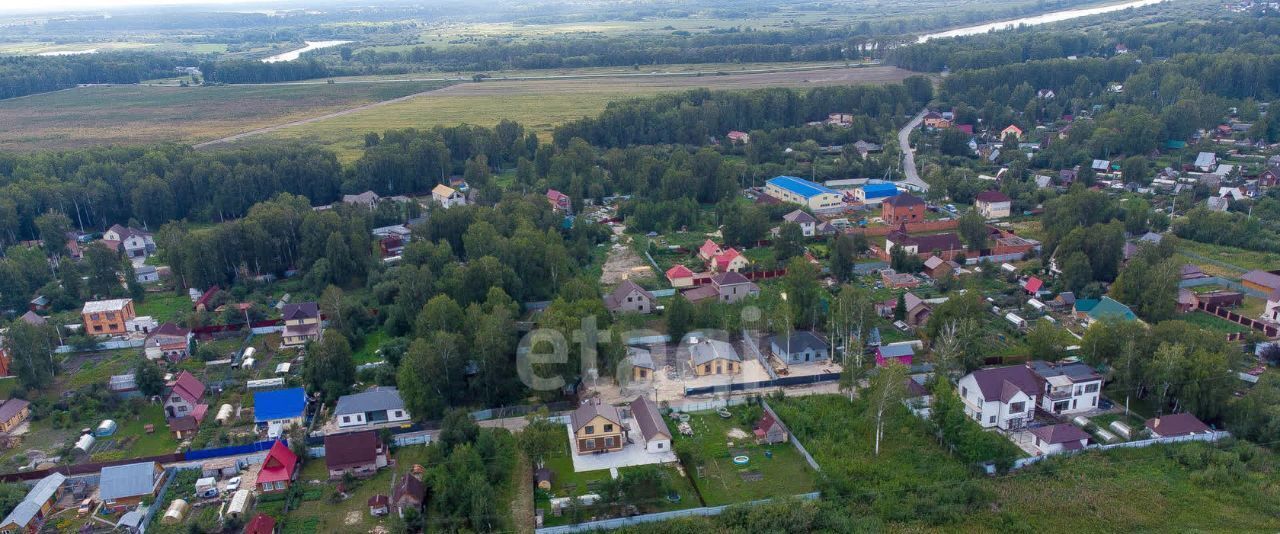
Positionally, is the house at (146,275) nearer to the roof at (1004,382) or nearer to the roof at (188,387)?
the roof at (188,387)

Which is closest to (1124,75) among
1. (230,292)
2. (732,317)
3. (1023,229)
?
(1023,229)

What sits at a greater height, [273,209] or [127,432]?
[273,209]

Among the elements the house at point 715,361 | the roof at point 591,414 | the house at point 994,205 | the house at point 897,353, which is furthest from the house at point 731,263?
the house at point 994,205

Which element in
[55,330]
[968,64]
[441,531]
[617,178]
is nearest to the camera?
[441,531]

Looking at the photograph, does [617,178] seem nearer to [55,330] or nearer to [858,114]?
[858,114]

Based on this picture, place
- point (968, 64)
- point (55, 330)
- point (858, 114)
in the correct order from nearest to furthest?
point (55, 330), point (858, 114), point (968, 64)

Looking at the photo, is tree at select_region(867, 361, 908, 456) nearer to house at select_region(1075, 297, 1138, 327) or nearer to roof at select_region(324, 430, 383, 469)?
house at select_region(1075, 297, 1138, 327)

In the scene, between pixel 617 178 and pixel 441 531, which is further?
pixel 617 178
